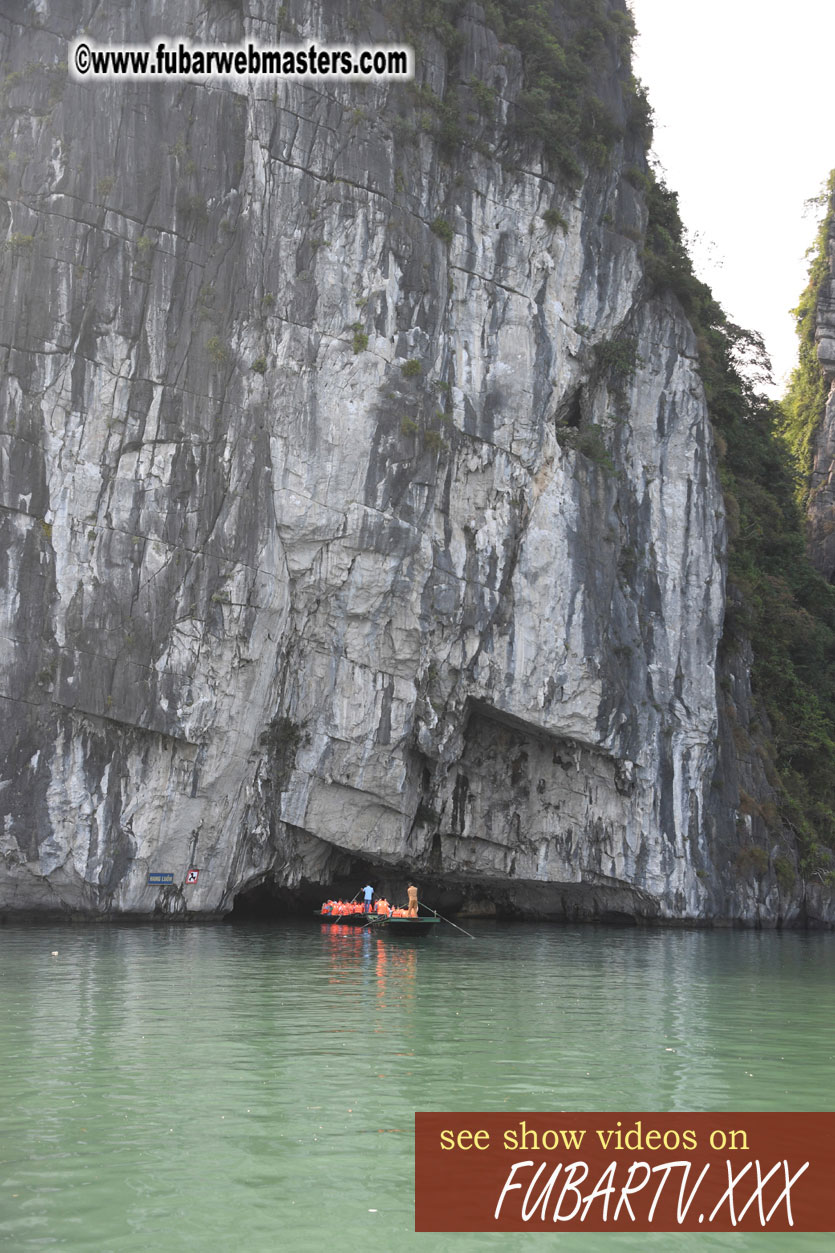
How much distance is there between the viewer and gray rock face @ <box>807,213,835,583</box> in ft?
164

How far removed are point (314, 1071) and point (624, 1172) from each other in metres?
3.40

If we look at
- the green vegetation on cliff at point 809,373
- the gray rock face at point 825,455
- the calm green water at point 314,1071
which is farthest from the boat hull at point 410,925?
the green vegetation on cliff at point 809,373

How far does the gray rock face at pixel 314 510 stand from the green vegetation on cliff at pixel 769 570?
14.0ft

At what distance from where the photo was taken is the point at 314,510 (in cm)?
2800

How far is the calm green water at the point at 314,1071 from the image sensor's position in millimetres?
6105

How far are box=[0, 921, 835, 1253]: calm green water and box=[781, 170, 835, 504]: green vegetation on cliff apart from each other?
37.9 metres

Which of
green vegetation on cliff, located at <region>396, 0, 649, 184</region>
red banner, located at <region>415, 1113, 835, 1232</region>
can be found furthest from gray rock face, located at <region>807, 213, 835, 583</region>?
red banner, located at <region>415, 1113, 835, 1232</region>

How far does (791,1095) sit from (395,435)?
70.5 ft

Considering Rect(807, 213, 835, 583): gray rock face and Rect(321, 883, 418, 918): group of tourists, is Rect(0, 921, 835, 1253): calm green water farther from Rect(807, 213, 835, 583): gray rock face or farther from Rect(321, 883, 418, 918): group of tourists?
Rect(807, 213, 835, 583): gray rock face

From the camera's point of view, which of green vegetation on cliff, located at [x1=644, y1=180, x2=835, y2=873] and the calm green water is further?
green vegetation on cliff, located at [x1=644, y1=180, x2=835, y2=873]

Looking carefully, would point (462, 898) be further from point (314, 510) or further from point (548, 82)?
point (548, 82)

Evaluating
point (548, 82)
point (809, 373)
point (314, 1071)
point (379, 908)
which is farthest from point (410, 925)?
point (809, 373)

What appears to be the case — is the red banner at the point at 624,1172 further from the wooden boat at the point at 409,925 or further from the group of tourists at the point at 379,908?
the group of tourists at the point at 379,908

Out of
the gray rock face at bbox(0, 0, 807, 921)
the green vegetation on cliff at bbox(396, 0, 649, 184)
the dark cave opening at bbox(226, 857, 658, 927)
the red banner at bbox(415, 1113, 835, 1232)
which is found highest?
the green vegetation on cliff at bbox(396, 0, 649, 184)
